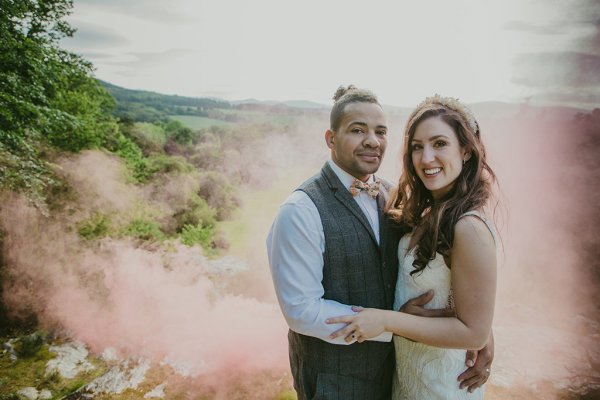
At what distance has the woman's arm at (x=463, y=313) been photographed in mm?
1860

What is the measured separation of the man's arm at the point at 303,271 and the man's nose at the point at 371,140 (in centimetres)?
59

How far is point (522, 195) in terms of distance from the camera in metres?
8.92

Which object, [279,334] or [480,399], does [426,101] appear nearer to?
[480,399]

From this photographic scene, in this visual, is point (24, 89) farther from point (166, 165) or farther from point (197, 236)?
point (166, 165)

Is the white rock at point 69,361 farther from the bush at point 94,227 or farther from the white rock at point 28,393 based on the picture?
the bush at point 94,227

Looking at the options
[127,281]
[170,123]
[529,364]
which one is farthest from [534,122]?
[170,123]

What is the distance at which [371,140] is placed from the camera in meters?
2.42

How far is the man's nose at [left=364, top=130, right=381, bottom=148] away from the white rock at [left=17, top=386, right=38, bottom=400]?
6.28 m

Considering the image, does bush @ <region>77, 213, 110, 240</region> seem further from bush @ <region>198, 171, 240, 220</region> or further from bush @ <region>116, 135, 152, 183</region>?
bush @ <region>198, 171, 240, 220</region>

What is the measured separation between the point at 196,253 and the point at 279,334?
3961 mm

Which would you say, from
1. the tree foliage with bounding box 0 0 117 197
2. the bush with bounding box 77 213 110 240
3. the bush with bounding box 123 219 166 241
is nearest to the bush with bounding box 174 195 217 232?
the bush with bounding box 123 219 166 241

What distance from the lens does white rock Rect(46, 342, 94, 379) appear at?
6012 mm

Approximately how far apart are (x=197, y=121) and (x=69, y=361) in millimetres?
15311

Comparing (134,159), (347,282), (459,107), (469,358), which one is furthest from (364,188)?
(134,159)
